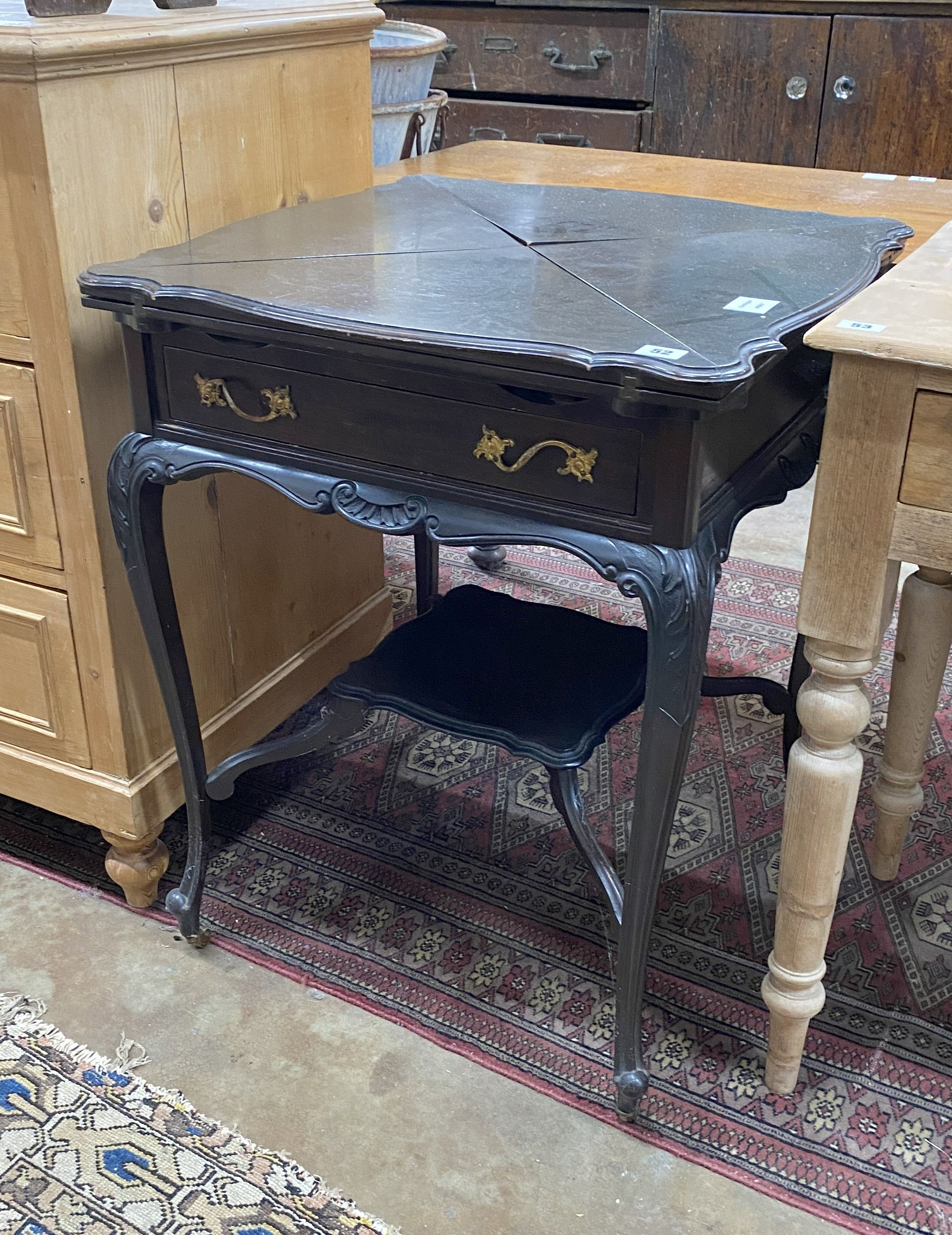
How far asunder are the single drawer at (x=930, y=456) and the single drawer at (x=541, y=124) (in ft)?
7.51

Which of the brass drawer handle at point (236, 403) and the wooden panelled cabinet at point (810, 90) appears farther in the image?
the wooden panelled cabinet at point (810, 90)

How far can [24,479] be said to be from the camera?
51.7 inches

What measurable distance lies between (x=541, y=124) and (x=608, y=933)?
2.36m

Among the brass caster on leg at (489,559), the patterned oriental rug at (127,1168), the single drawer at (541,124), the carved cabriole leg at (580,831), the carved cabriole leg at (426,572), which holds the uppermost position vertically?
the single drawer at (541,124)

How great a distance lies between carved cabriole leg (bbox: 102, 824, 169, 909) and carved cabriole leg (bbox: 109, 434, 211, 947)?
0.03 m

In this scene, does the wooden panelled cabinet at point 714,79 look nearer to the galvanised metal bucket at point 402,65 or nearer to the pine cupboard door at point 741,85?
the pine cupboard door at point 741,85

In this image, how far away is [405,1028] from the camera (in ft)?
4.36

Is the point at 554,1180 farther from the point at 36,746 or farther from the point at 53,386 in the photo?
the point at 53,386

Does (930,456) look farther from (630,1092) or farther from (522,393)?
(630,1092)

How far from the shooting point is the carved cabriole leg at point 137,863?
4.78ft

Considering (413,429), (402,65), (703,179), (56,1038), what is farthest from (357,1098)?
(402,65)

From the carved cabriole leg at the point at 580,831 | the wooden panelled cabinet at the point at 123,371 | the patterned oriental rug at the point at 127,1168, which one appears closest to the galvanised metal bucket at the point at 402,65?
the wooden panelled cabinet at the point at 123,371

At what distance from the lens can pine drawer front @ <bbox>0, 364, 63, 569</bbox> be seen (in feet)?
4.17

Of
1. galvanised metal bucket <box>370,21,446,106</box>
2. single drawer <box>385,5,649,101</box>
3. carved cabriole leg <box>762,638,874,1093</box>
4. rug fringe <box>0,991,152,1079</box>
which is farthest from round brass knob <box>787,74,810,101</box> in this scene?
rug fringe <box>0,991,152,1079</box>
